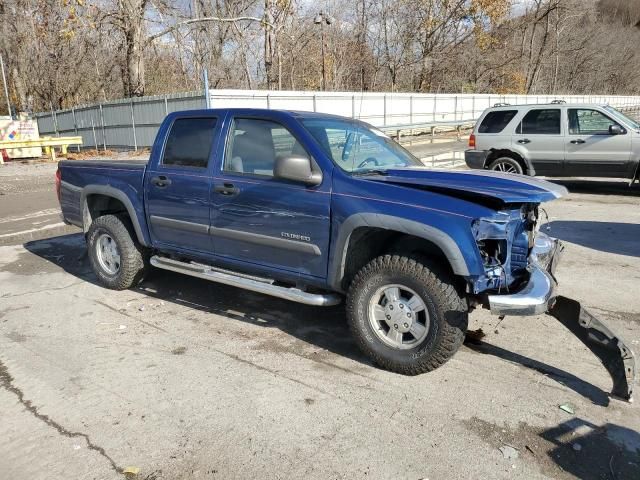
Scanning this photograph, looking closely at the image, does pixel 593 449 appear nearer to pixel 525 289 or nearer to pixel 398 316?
pixel 525 289

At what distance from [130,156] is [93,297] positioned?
732 inches

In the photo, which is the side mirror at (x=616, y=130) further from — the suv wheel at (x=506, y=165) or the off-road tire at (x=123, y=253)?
the off-road tire at (x=123, y=253)

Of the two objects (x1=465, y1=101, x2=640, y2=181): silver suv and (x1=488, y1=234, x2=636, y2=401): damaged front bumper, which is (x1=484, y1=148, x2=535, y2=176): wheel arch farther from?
(x1=488, y1=234, x2=636, y2=401): damaged front bumper

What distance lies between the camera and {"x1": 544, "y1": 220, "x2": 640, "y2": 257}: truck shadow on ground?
6.97 metres

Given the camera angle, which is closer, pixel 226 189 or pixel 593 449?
pixel 593 449

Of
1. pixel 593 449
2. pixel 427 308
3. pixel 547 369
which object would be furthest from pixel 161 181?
pixel 593 449

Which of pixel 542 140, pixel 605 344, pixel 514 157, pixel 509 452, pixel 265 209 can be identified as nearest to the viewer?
pixel 509 452

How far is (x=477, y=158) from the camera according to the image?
11.6 m

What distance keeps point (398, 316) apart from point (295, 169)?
4.22 feet

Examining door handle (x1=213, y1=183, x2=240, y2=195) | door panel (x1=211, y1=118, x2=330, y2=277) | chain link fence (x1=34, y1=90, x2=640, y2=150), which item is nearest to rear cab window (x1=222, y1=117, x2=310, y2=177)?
door panel (x1=211, y1=118, x2=330, y2=277)

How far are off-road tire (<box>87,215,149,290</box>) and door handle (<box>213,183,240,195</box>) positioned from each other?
1.53 metres

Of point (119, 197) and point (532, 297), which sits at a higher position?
point (119, 197)

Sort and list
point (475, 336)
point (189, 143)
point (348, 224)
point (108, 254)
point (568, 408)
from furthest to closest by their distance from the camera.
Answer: point (108, 254)
point (189, 143)
point (475, 336)
point (348, 224)
point (568, 408)

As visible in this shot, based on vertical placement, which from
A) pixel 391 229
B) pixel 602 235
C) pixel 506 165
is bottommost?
pixel 602 235
